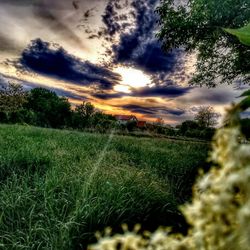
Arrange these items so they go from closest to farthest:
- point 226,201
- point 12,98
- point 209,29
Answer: point 226,201, point 209,29, point 12,98

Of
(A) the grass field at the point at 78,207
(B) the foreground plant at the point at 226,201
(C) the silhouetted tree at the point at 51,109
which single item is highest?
(C) the silhouetted tree at the point at 51,109

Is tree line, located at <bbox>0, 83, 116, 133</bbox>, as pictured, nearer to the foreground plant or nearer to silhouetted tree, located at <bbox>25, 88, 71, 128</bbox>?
silhouetted tree, located at <bbox>25, 88, 71, 128</bbox>

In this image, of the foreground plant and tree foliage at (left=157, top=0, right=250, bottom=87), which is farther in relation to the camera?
tree foliage at (left=157, top=0, right=250, bottom=87)

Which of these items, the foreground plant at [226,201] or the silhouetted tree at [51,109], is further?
the silhouetted tree at [51,109]

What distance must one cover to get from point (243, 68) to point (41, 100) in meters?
49.5

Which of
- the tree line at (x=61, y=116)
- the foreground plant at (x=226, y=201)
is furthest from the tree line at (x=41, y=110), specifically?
the foreground plant at (x=226, y=201)

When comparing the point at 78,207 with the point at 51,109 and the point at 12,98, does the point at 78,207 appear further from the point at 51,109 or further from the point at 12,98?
the point at 51,109

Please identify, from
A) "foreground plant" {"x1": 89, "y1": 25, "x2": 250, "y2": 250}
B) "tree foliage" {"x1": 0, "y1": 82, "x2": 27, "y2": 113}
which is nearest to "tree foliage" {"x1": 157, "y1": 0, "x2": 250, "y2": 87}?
"foreground plant" {"x1": 89, "y1": 25, "x2": 250, "y2": 250}

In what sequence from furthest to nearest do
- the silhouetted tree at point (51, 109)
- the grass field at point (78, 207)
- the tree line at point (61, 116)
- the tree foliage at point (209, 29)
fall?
1. the silhouetted tree at point (51, 109)
2. the tree line at point (61, 116)
3. the tree foliage at point (209, 29)
4. the grass field at point (78, 207)

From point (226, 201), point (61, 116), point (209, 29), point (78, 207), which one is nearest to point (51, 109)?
point (61, 116)

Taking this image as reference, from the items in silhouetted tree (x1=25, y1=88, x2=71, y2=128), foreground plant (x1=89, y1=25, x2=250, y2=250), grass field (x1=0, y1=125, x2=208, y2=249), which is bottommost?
grass field (x1=0, y1=125, x2=208, y2=249)

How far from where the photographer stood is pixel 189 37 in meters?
16.2

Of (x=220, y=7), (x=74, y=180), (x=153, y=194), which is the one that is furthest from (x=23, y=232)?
(x=220, y=7)

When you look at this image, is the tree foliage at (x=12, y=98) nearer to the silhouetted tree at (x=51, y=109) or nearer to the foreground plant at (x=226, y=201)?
the silhouetted tree at (x=51, y=109)
